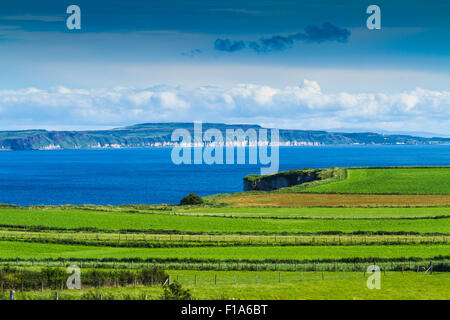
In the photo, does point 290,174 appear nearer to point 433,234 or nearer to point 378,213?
point 378,213

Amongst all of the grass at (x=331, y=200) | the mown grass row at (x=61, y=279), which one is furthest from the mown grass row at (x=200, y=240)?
the grass at (x=331, y=200)

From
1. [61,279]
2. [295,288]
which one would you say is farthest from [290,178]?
[61,279]

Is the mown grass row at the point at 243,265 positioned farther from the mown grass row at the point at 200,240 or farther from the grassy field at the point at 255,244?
the mown grass row at the point at 200,240

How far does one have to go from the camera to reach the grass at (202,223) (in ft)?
217

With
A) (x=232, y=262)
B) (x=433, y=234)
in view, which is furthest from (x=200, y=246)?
(x=433, y=234)

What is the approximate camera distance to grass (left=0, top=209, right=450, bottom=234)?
217 feet

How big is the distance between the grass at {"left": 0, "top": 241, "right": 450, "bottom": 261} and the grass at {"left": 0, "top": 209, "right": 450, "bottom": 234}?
33.0 ft

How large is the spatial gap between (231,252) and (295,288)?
15300mm

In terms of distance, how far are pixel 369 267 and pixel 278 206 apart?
43342 mm

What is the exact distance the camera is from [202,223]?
71062 mm

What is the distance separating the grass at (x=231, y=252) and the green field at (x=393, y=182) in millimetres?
49493

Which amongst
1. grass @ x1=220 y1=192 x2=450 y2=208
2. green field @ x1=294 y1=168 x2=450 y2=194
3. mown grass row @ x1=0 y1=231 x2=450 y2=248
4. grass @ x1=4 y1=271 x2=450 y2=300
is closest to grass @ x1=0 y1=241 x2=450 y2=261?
mown grass row @ x1=0 y1=231 x2=450 y2=248
